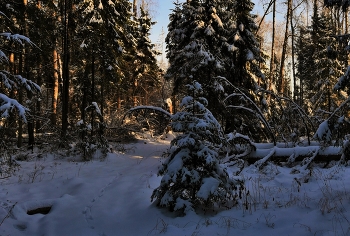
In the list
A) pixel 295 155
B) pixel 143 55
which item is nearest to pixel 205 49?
pixel 295 155

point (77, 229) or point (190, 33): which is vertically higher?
point (190, 33)

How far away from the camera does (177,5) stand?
20562 millimetres

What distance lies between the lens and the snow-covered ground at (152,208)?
4543mm

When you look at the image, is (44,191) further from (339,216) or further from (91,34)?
(91,34)

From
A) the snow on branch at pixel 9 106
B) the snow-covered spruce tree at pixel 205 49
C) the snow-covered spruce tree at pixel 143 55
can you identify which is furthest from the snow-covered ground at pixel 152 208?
the snow-covered spruce tree at pixel 143 55

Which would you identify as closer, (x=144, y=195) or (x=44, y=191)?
(x=144, y=195)

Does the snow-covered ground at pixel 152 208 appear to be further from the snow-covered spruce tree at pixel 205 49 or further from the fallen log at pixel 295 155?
the snow-covered spruce tree at pixel 205 49

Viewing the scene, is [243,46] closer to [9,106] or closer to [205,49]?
[205,49]

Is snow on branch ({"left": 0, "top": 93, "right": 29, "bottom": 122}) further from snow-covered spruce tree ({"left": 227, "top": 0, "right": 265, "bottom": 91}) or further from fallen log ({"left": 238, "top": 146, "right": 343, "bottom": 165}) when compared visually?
snow-covered spruce tree ({"left": 227, "top": 0, "right": 265, "bottom": 91})

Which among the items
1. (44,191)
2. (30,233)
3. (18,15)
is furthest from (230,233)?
(18,15)

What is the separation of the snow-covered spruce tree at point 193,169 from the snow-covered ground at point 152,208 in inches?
12.6

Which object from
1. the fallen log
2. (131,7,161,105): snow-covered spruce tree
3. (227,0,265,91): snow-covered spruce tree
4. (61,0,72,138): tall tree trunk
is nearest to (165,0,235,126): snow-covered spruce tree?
(227,0,265,91): snow-covered spruce tree

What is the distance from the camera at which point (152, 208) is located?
5512 millimetres

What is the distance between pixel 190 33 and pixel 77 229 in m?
14.7
